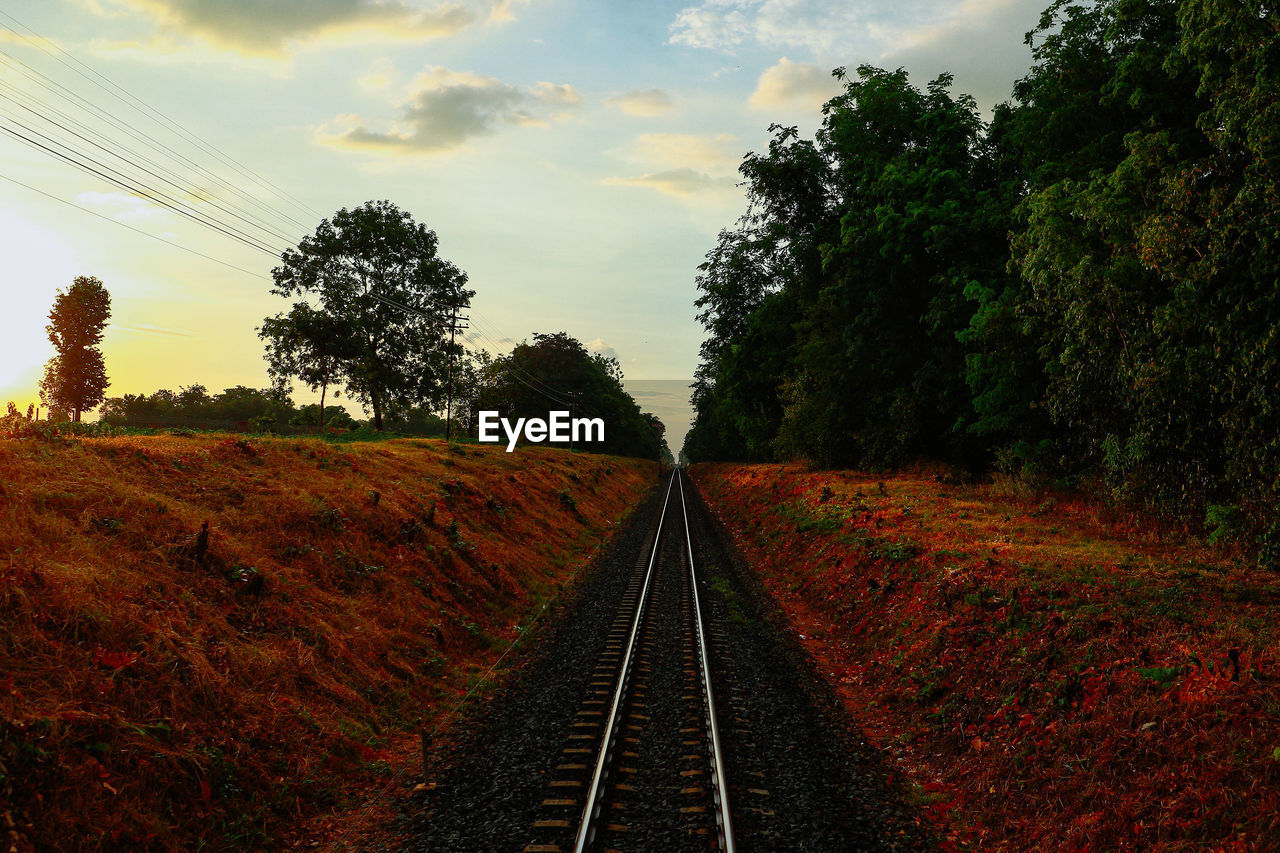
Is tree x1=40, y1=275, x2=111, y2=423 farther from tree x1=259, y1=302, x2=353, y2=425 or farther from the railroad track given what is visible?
the railroad track

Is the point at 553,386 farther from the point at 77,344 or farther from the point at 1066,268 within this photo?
the point at 1066,268

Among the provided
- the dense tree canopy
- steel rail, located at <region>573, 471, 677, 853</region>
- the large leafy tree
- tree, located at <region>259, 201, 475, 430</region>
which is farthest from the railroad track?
the dense tree canopy

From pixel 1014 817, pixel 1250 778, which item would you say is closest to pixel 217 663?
pixel 1014 817

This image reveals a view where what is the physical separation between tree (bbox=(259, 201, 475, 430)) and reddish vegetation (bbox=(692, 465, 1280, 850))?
114 ft

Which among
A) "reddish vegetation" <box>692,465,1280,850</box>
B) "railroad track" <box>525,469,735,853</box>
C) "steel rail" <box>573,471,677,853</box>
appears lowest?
"railroad track" <box>525,469,735,853</box>

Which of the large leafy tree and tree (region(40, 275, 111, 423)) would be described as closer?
the large leafy tree

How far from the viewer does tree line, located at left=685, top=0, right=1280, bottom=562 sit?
377 inches

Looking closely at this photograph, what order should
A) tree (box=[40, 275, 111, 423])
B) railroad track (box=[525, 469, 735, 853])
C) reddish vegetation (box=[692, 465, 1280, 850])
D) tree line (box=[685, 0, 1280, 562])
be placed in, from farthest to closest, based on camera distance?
tree (box=[40, 275, 111, 423]) → tree line (box=[685, 0, 1280, 562]) → railroad track (box=[525, 469, 735, 853]) → reddish vegetation (box=[692, 465, 1280, 850])

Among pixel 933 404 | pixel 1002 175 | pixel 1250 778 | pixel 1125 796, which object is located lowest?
pixel 1125 796

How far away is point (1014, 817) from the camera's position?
20.3 ft

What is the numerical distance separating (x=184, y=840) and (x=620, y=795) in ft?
12.9

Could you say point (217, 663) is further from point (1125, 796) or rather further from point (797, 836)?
point (1125, 796)

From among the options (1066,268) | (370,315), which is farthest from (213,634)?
(370,315)

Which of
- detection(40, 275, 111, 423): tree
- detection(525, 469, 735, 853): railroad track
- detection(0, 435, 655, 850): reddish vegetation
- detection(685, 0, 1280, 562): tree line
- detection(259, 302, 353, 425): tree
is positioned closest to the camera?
detection(0, 435, 655, 850): reddish vegetation
